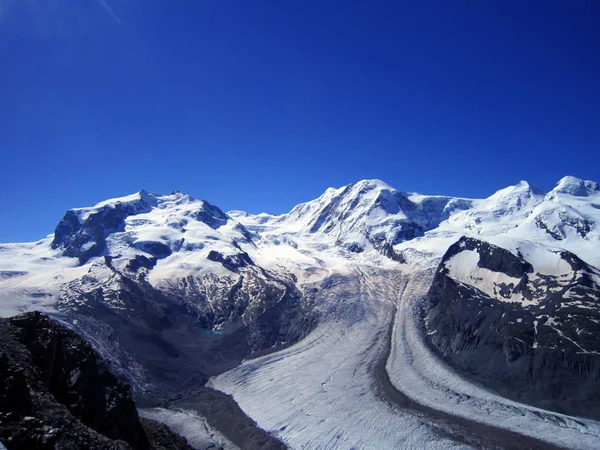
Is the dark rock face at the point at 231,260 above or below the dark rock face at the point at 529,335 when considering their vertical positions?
above

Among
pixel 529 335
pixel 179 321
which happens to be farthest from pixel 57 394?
pixel 179 321

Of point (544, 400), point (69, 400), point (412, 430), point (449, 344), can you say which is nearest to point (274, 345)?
point (449, 344)

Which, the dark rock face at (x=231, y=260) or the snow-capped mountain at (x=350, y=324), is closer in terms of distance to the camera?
the snow-capped mountain at (x=350, y=324)

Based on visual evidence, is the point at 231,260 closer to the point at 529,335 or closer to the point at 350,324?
the point at 350,324

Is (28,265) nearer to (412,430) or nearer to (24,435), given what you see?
(412,430)

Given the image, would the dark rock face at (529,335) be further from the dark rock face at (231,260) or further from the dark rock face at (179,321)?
the dark rock face at (231,260)

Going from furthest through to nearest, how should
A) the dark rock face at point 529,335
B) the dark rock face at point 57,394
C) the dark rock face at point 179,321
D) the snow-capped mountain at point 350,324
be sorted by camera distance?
the dark rock face at point 179,321, the dark rock face at point 529,335, the snow-capped mountain at point 350,324, the dark rock face at point 57,394

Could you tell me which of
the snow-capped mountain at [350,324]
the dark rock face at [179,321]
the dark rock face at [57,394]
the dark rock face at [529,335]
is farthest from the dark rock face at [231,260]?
the dark rock face at [57,394]

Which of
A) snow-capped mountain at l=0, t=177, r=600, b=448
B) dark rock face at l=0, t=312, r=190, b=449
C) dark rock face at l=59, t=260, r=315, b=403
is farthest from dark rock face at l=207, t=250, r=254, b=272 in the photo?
dark rock face at l=0, t=312, r=190, b=449
